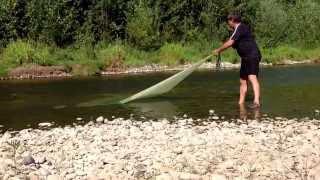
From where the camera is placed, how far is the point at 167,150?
37.5 ft

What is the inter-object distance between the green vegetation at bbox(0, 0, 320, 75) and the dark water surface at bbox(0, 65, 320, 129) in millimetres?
6737

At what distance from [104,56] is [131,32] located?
217 inches

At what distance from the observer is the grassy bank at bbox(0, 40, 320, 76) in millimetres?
33906

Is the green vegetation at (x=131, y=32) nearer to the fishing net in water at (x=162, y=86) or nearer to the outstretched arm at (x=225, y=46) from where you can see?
the fishing net in water at (x=162, y=86)

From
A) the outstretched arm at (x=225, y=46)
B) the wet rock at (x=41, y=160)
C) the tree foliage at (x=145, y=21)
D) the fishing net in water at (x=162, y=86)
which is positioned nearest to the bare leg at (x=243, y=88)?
the outstretched arm at (x=225, y=46)

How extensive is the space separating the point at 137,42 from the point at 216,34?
21.8ft

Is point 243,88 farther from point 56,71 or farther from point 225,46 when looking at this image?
point 56,71

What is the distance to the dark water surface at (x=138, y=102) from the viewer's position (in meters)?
16.9

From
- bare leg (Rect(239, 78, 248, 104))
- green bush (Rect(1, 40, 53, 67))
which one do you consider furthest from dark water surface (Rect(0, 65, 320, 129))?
green bush (Rect(1, 40, 53, 67))

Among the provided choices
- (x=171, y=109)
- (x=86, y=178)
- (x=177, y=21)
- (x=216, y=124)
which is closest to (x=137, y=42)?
(x=177, y=21)

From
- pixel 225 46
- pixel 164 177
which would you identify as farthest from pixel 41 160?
pixel 225 46

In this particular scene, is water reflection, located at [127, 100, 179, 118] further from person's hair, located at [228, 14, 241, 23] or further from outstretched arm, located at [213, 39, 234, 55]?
person's hair, located at [228, 14, 241, 23]

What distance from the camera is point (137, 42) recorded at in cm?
4072

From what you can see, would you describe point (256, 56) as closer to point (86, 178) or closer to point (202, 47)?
point (86, 178)
